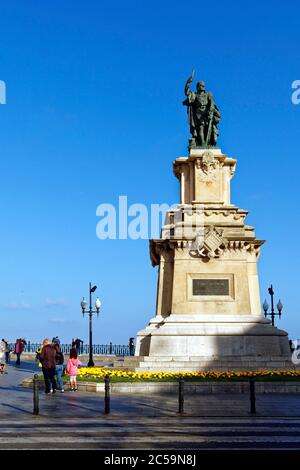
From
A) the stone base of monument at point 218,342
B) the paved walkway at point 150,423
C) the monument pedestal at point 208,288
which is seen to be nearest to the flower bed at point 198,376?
the monument pedestal at point 208,288

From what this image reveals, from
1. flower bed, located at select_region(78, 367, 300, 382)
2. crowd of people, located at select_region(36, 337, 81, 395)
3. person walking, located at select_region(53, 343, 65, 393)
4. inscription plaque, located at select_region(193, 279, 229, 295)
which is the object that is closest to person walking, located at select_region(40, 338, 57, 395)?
crowd of people, located at select_region(36, 337, 81, 395)

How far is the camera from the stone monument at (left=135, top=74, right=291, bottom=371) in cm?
2783

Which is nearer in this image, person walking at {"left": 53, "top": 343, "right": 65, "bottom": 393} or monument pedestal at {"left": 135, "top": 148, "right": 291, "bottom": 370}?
person walking at {"left": 53, "top": 343, "right": 65, "bottom": 393}

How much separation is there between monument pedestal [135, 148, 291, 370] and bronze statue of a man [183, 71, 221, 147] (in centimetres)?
108

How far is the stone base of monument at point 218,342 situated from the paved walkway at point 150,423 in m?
6.17

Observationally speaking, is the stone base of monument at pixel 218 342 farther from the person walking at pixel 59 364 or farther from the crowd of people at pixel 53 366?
the person walking at pixel 59 364

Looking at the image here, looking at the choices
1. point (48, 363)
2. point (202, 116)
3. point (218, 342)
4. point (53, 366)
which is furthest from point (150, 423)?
point (202, 116)

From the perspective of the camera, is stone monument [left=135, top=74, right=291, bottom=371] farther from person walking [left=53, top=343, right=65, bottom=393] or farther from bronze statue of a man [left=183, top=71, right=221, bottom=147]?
person walking [left=53, top=343, right=65, bottom=393]

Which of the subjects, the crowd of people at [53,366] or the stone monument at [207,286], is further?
the stone monument at [207,286]

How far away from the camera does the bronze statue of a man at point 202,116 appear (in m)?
33.0

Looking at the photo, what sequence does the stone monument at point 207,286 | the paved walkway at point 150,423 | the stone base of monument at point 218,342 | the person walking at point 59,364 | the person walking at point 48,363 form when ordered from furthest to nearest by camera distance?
the stone monument at point 207,286
the stone base of monument at point 218,342
the person walking at point 59,364
the person walking at point 48,363
the paved walkway at point 150,423

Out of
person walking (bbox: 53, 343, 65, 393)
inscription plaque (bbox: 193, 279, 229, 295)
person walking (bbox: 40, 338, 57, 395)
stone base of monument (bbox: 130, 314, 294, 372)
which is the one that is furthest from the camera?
inscription plaque (bbox: 193, 279, 229, 295)

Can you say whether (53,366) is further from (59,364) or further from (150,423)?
(150,423)
